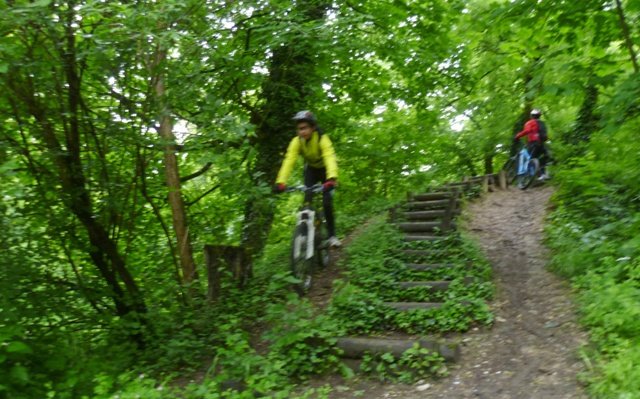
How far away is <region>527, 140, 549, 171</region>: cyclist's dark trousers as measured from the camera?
1387 centimetres

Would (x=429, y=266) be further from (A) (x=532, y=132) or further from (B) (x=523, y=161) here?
(B) (x=523, y=161)

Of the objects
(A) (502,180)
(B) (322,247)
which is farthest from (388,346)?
(A) (502,180)

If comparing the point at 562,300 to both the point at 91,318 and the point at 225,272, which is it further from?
the point at 91,318

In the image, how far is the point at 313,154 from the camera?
24.4 ft

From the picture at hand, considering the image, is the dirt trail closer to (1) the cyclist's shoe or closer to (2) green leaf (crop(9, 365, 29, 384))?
(2) green leaf (crop(9, 365, 29, 384))

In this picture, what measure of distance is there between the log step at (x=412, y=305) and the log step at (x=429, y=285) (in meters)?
0.36

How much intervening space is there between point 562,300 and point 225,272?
4074mm

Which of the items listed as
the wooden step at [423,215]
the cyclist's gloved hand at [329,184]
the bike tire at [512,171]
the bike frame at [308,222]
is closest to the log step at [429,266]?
the bike frame at [308,222]

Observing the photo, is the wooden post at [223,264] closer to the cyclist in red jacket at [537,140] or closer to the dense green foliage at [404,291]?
the dense green foliage at [404,291]

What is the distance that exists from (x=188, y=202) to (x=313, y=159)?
2019 mm

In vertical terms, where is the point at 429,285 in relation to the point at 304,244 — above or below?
below

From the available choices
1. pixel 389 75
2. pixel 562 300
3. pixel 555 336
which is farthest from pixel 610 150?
pixel 389 75

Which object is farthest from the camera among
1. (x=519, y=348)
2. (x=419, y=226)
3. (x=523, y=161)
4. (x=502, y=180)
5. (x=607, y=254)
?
(x=502, y=180)

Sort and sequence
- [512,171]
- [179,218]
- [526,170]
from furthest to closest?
[512,171] → [526,170] → [179,218]
